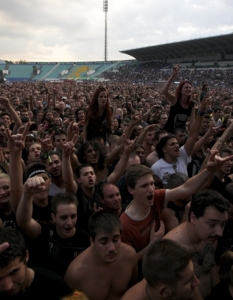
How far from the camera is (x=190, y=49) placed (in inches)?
1946

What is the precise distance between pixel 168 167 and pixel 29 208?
2.14 metres

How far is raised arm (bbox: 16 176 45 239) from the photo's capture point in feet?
7.59

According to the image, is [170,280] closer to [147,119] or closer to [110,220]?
[110,220]

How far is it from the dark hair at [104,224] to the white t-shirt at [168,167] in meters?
1.66

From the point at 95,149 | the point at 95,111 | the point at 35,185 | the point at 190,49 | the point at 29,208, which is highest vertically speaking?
the point at 190,49

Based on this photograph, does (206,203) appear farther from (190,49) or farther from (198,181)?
(190,49)

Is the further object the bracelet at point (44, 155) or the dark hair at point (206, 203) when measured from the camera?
the bracelet at point (44, 155)

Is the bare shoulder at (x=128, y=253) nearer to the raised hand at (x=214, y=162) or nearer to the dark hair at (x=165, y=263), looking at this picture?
the dark hair at (x=165, y=263)

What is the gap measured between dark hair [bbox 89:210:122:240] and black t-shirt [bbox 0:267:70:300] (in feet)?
1.36

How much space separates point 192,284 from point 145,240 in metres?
0.90

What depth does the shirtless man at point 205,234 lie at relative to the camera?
2.39m

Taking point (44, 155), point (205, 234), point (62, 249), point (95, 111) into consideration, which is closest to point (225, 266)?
point (205, 234)

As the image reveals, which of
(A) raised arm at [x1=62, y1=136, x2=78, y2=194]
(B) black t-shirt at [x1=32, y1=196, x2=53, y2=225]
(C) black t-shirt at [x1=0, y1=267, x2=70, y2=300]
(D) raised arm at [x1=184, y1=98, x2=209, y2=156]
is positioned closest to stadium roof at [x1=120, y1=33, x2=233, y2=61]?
(D) raised arm at [x1=184, y1=98, x2=209, y2=156]

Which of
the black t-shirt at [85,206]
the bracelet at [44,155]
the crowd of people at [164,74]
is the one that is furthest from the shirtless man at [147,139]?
the crowd of people at [164,74]
